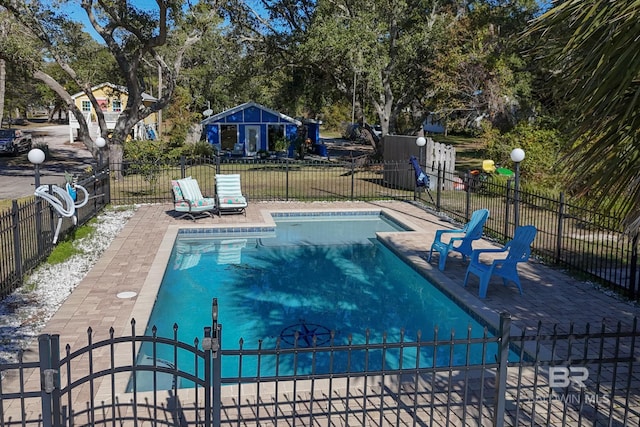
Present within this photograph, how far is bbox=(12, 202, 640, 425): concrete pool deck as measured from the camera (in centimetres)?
754

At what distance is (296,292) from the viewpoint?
32.5ft

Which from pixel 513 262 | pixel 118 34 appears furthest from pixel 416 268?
pixel 118 34

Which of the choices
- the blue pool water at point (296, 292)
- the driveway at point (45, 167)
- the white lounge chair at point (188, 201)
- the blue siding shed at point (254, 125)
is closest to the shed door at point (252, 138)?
the blue siding shed at point (254, 125)

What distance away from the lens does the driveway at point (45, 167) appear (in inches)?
794

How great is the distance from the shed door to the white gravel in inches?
904

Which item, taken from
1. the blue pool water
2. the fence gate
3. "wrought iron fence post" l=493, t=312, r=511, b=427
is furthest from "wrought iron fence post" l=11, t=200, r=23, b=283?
"wrought iron fence post" l=493, t=312, r=511, b=427

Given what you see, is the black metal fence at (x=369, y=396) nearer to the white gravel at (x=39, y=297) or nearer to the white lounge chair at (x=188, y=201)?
the white gravel at (x=39, y=297)

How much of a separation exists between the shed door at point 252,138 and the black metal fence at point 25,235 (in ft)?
74.6

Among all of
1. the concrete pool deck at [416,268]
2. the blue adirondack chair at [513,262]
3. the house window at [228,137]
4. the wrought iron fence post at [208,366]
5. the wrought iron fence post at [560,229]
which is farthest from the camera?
the house window at [228,137]

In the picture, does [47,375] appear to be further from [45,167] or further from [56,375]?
[45,167]

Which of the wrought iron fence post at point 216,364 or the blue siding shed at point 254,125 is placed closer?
the wrought iron fence post at point 216,364

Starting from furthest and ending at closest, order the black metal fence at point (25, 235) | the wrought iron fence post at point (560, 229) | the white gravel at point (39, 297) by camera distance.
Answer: the wrought iron fence post at point (560, 229) < the black metal fence at point (25, 235) < the white gravel at point (39, 297)

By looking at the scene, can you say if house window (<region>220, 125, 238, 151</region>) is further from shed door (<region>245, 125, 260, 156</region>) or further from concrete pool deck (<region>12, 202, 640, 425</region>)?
concrete pool deck (<region>12, 202, 640, 425</region>)

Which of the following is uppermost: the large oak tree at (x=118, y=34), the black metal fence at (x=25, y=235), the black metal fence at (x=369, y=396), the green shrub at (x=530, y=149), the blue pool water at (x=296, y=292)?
the large oak tree at (x=118, y=34)
